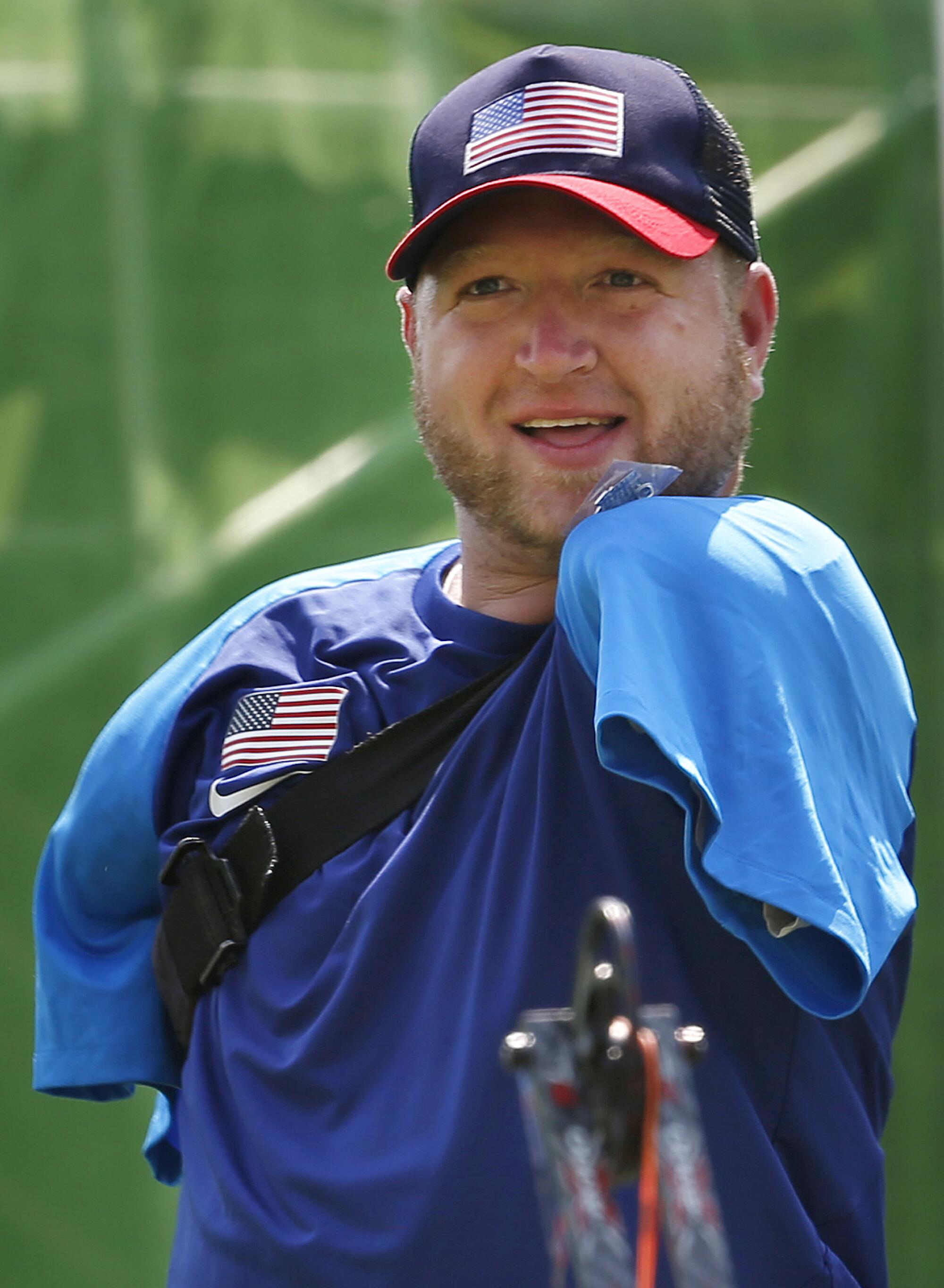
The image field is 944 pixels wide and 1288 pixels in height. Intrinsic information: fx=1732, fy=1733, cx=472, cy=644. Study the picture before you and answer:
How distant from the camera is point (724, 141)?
1.38m

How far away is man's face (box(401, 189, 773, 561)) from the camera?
4.32ft

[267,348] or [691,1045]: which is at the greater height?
[267,348]

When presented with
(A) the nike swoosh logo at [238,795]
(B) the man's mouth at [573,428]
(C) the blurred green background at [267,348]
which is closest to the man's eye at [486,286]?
(B) the man's mouth at [573,428]

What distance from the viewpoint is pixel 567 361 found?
4.30ft

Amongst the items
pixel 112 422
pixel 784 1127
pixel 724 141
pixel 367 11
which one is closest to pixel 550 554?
pixel 724 141

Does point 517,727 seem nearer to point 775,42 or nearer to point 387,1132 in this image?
point 387,1132

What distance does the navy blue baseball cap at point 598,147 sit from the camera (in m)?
1.30

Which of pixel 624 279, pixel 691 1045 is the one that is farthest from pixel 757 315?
pixel 691 1045

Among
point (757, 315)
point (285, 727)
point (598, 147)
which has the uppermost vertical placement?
point (598, 147)

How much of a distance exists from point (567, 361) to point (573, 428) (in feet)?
0.18

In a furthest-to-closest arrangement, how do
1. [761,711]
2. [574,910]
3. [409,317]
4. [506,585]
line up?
[409,317]
[506,585]
[574,910]
[761,711]

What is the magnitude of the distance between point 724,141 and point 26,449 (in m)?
1.96

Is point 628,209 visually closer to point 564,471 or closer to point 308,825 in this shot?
point 564,471

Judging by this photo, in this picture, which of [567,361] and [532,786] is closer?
[532,786]
